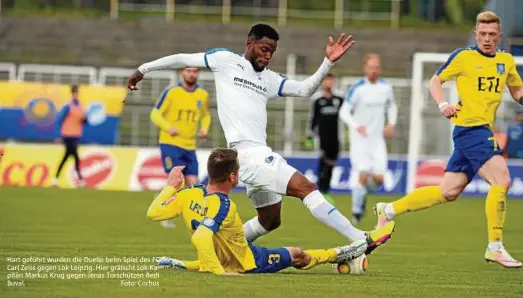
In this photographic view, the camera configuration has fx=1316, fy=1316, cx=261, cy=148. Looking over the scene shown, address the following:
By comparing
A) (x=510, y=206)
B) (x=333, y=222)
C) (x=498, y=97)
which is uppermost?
(x=498, y=97)

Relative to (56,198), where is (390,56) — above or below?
above

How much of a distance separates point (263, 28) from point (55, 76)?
22.3 metres

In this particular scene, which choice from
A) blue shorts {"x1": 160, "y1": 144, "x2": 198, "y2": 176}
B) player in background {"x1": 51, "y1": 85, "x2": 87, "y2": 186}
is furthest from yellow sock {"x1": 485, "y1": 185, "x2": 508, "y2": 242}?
player in background {"x1": 51, "y1": 85, "x2": 87, "y2": 186}

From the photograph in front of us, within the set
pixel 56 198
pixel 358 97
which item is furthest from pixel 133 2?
pixel 358 97

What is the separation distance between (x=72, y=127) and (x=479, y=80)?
17.0 m

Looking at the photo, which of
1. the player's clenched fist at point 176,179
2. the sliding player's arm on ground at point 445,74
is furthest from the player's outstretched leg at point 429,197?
the player's clenched fist at point 176,179

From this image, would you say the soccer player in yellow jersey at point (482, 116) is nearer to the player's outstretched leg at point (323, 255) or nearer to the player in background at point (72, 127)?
the player's outstretched leg at point (323, 255)

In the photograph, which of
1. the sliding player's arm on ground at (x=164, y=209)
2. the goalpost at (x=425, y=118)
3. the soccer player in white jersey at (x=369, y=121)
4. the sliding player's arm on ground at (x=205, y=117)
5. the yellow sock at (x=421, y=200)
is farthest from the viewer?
the goalpost at (x=425, y=118)

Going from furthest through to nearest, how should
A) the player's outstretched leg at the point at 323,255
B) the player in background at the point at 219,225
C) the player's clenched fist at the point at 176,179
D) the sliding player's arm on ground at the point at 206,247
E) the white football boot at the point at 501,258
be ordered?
the white football boot at the point at 501,258, the player's outstretched leg at the point at 323,255, the player's clenched fist at the point at 176,179, the player in background at the point at 219,225, the sliding player's arm on ground at the point at 206,247

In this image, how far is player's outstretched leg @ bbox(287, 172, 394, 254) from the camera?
11641mm

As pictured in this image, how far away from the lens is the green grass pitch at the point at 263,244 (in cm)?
988

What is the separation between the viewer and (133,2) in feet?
140

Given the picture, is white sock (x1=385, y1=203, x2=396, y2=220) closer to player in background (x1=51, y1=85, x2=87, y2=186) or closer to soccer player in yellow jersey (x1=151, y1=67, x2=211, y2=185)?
soccer player in yellow jersey (x1=151, y1=67, x2=211, y2=185)

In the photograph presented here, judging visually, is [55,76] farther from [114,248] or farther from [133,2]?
[114,248]
